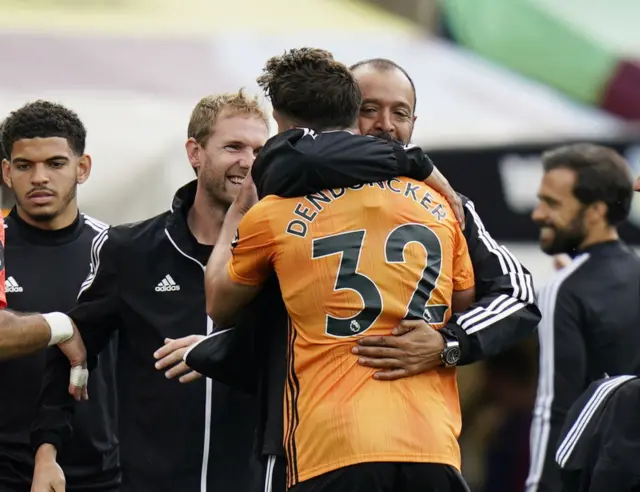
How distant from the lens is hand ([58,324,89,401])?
456cm

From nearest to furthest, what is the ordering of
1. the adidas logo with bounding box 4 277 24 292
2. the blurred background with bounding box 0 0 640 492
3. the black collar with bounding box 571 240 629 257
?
the adidas logo with bounding box 4 277 24 292
the black collar with bounding box 571 240 629 257
the blurred background with bounding box 0 0 640 492

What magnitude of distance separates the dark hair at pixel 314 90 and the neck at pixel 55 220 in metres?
1.76

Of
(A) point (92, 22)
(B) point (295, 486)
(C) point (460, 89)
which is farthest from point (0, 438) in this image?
(A) point (92, 22)

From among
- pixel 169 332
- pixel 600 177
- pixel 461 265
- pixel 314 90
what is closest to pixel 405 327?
pixel 461 265

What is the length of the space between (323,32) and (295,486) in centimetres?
931

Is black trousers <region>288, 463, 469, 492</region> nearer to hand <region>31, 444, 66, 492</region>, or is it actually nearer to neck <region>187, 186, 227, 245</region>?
hand <region>31, 444, 66, 492</region>

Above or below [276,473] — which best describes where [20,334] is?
above

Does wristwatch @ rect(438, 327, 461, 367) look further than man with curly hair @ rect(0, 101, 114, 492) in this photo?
No

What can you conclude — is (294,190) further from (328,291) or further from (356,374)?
(356,374)

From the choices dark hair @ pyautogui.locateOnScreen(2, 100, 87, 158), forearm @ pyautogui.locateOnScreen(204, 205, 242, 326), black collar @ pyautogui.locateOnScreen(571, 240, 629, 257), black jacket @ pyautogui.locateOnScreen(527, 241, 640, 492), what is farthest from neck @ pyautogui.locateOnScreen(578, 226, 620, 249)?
forearm @ pyautogui.locateOnScreen(204, 205, 242, 326)

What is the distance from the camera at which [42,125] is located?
208 inches

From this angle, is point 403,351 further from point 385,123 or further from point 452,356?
point 385,123

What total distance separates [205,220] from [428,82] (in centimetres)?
640

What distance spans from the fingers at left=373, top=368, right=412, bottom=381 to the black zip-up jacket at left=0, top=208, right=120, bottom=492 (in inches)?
70.4
